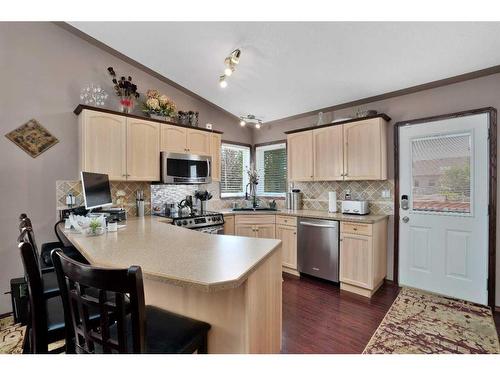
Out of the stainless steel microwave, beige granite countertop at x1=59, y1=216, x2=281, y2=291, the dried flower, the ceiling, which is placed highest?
the ceiling

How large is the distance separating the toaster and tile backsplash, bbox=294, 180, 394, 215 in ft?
0.53

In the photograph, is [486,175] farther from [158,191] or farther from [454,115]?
[158,191]

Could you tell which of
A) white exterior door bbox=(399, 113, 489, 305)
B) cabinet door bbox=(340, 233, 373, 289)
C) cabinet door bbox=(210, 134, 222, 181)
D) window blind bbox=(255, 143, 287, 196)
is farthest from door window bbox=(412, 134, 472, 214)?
cabinet door bbox=(210, 134, 222, 181)

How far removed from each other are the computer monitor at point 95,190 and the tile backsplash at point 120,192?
0.59m

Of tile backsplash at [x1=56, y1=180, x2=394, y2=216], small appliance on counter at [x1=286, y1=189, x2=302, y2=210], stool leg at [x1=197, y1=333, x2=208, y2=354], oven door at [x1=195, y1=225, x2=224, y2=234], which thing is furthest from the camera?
small appliance on counter at [x1=286, y1=189, x2=302, y2=210]

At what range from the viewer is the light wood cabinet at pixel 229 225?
11.6 ft

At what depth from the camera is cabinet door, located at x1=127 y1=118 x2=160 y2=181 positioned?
293cm

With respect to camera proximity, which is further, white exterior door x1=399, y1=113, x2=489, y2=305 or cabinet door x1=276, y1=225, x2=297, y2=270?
cabinet door x1=276, y1=225, x2=297, y2=270

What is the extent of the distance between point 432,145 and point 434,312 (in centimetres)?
184

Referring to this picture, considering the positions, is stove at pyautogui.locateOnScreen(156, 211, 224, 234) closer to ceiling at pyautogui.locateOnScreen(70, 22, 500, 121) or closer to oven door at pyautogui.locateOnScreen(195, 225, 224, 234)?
oven door at pyautogui.locateOnScreen(195, 225, 224, 234)

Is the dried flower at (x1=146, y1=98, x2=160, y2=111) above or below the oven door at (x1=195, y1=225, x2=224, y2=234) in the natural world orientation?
above

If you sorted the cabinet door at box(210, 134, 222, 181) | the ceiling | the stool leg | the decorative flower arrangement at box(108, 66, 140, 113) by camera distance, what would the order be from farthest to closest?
the cabinet door at box(210, 134, 222, 181), the decorative flower arrangement at box(108, 66, 140, 113), the ceiling, the stool leg

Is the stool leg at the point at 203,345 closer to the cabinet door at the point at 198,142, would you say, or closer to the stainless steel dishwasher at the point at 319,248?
the stainless steel dishwasher at the point at 319,248

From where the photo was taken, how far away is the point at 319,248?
318 cm
